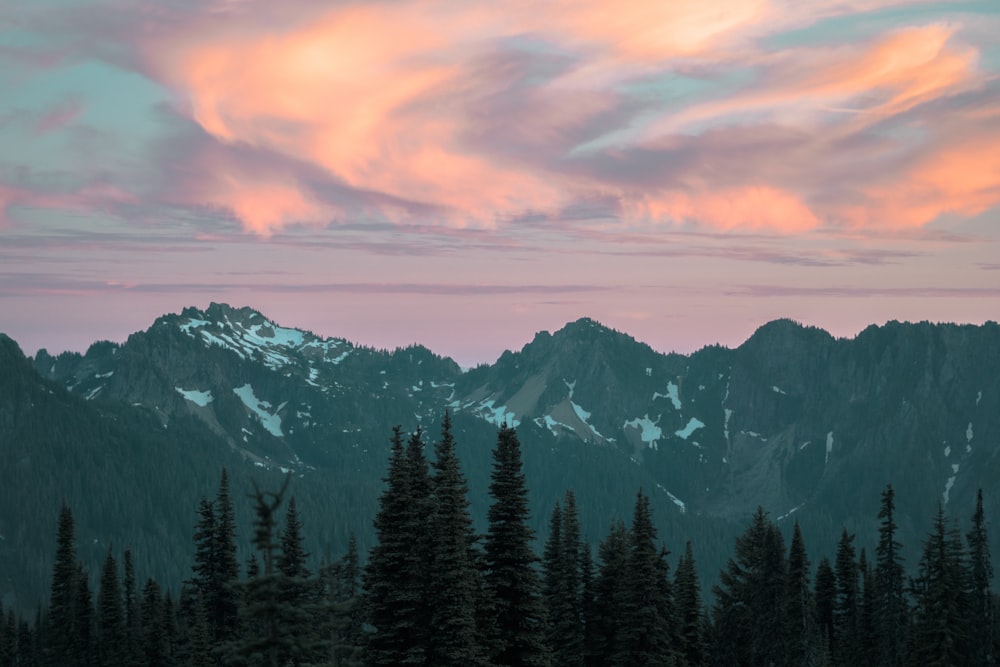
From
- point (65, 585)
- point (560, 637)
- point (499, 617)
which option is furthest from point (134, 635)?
point (499, 617)

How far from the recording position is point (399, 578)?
44344 mm

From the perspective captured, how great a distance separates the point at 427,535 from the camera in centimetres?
4428

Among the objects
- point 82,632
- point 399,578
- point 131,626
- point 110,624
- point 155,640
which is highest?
point 399,578

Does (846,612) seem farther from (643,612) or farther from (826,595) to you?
(643,612)

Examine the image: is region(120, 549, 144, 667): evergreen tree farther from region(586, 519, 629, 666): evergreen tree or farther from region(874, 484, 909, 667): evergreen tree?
region(874, 484, 909, 667): evergreen tree

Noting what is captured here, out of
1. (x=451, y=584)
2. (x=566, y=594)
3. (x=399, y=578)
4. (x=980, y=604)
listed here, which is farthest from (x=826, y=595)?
(x=399, y=578)

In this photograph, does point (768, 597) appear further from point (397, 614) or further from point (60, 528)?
point (60, 528)

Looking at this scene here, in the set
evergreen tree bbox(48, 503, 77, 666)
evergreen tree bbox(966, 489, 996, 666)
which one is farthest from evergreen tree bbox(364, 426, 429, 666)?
evergreen tree bbox(48, 503, 77, 666)

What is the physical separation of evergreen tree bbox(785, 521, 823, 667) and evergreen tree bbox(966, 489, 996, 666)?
484 inches

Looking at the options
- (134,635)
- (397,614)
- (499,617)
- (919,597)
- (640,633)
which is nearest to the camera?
(397,614)

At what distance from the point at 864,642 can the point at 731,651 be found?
1556cm

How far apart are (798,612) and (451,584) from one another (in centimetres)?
5522

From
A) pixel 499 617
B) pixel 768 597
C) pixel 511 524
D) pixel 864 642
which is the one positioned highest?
pixel 511 524

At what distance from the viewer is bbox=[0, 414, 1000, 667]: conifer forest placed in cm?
4312
